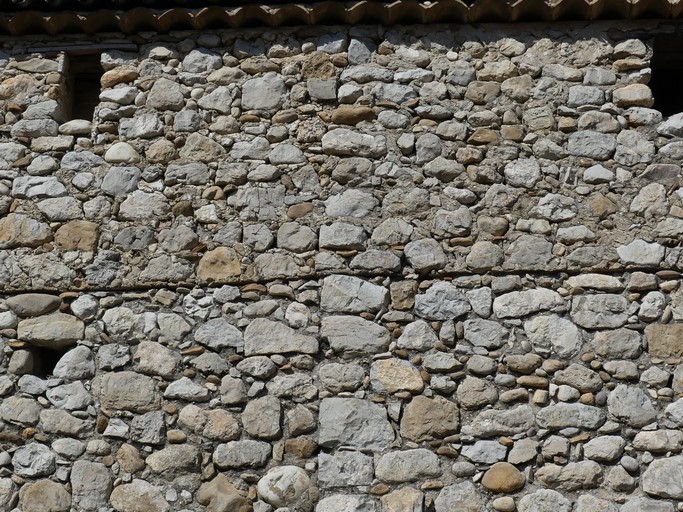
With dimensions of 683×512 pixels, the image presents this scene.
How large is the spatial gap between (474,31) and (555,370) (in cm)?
219

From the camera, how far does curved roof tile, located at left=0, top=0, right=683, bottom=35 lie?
5621 millimetres

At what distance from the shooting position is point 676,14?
5.59m

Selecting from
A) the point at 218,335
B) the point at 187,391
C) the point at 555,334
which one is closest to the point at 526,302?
the point at 555,334

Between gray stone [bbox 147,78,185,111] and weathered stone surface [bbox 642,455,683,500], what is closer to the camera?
weathered stone surface [bbox 642,455,683,500]

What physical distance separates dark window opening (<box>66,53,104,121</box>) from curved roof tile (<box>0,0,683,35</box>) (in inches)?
7.6

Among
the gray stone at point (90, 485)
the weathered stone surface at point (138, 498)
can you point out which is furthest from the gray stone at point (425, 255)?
the gray stone at point (90, 485)

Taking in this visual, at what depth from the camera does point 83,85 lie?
20.0 feet

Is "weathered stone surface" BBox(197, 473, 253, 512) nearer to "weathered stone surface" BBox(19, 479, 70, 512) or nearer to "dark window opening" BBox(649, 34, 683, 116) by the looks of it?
"weathered stone surface" BBox(19, 479, 70, 512)

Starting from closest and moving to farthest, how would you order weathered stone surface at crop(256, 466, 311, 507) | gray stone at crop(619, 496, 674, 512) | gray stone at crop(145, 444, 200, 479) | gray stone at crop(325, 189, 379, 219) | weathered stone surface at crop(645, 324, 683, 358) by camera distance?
gray stone at crop(619, 496, 674, 512)
weathered stone surface at crop(256, 466, 311, 507)
gray stone at crop(145, 444, 200, 479)
weathered stone surface at crop(645, 324, 683, 358)
gray stone at crop(325, 189, 379, 219)

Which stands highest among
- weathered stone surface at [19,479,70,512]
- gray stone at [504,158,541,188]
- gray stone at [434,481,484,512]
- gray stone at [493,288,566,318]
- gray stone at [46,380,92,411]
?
A: gray stone at [504,158,541,188]

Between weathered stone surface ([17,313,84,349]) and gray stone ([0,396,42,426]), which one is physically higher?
weathered stone surface ([17,313,84,349])

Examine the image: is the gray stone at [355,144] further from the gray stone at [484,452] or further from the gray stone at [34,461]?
the gray stone at [34,461]

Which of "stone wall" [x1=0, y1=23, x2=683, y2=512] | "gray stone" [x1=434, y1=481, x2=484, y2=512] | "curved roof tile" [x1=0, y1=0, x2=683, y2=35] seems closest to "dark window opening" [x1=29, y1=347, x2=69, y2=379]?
"stone wall" [x1=0, y1=23, x2=683, y2=512]

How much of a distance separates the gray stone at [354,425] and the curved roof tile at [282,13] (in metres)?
2.40
